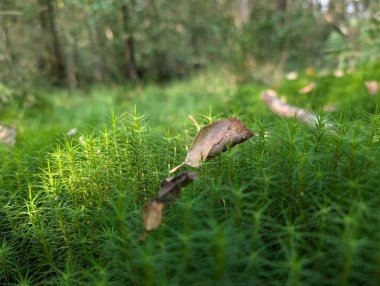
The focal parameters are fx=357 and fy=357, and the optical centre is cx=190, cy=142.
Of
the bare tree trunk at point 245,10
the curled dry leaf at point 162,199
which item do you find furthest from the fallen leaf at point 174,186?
the bare tree trunk at point 245,10

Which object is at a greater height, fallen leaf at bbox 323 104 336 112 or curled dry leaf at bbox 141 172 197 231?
curled dry leaf at bbox 141 172 197 231

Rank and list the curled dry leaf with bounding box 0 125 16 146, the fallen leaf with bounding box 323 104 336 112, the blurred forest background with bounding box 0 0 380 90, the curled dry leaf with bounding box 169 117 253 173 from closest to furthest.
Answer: the curled dry leaf with bounding box 169 117 253 173, the curled dry leaf with bounding box 0 125 16 146, the fallen leaf with bounding box 323 104 336 112, the blurred forest background with bounding box 0 0 380 90

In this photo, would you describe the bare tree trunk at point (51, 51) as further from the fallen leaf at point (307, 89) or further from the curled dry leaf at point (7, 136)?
the fallen leaf at point (307, 89)

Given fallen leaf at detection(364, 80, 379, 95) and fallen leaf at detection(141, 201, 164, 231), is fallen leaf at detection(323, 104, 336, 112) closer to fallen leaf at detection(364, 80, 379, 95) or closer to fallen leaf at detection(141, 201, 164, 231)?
fallen leaf at detection(364, 80, 379, 95)

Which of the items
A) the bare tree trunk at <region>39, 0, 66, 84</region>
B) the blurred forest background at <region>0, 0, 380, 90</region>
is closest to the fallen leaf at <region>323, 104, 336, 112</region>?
the blurred forest background at <region>0, 0, 380, 90</region>

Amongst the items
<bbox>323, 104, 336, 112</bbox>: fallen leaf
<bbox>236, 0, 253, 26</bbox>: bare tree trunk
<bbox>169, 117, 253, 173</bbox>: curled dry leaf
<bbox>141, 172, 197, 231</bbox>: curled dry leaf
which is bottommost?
<bbox>323, 104, 336, 112</bbox>: fallen leaf

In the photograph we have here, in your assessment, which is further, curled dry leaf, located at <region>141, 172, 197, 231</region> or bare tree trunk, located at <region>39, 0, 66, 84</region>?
bare tree trunk, located at <region>39, 0, 66, 84</region>

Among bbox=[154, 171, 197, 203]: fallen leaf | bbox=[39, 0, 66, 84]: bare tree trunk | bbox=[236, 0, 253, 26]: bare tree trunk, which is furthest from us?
bbox=[39, 0, 66, 84]: bare tree trunk

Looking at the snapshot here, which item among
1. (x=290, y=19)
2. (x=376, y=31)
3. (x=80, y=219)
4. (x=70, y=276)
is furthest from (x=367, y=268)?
(x=290, y=19)
